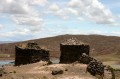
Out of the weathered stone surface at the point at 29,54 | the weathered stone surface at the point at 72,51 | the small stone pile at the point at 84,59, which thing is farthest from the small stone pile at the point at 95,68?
the weathered stone surface at the point at 29,54

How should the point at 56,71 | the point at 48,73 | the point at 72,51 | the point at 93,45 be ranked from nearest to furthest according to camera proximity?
the point at 56,71 < the point at 48,73 < the point at 72,51 < the point at 93,45

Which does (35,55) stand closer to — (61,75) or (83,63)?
(83,63)

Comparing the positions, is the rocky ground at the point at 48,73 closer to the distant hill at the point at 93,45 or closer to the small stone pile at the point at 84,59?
the small stone pile at the point at 84,59

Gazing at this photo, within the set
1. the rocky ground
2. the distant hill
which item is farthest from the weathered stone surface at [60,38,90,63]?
the distant hill

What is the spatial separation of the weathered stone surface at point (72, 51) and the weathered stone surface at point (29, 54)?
220 centimetres

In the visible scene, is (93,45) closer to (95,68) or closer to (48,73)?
(95,68)

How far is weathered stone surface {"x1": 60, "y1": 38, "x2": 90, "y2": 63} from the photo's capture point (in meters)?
39.3

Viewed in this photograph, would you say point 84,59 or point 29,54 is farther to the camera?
point 29,54

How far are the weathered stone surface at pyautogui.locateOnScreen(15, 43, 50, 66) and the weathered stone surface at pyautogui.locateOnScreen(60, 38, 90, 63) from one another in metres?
2.20

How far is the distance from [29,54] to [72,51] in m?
4.73

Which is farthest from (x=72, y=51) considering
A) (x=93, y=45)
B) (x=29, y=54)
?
(x=93, y=45)

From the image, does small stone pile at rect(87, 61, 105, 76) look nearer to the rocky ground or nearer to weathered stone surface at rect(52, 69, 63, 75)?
the rocky ground

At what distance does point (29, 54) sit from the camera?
39656mm

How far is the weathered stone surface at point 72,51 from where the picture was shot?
39.3m
